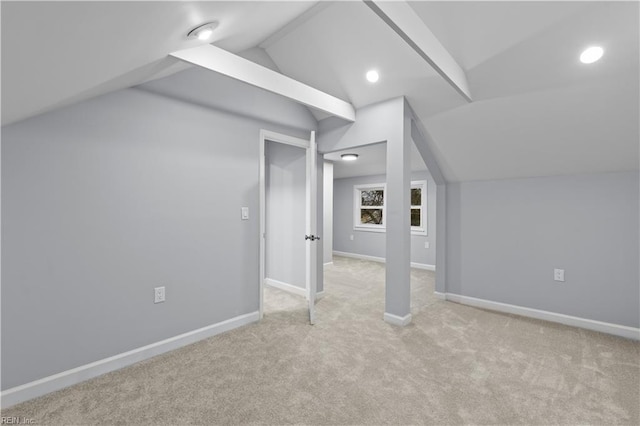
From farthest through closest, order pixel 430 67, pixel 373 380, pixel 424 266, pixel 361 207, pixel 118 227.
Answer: pixel 361 207 → pixel 424 266 → pixel 430 67 → pixel 118 227 → pixel 373 380

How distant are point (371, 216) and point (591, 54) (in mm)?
5274

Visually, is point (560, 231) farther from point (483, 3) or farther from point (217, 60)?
point (217, 60)

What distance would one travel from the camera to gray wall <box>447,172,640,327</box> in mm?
2836

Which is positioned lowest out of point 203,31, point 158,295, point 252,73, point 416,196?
point 158,295

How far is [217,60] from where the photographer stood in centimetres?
208

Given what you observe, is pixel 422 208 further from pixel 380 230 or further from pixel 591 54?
pixel 591 54

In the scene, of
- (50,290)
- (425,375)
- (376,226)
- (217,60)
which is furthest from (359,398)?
(376,226)

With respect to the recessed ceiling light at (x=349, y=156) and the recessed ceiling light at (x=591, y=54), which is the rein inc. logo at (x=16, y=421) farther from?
the recessed ceiling light at (x=349, y=156)

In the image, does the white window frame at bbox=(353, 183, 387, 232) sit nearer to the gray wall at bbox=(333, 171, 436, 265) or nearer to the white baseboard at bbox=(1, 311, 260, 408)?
the gray wall at bbox=(333, 171, 436, 265)

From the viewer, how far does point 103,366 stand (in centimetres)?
214

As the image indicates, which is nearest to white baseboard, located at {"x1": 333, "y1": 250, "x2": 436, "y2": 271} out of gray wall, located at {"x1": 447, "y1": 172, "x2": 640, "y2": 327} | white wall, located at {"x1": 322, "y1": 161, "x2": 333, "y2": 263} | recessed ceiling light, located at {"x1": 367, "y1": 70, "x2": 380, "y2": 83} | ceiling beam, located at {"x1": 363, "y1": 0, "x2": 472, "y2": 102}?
white wall, located at {"x1": 322, "y1": 161, "x2": 333, "y2": 263}

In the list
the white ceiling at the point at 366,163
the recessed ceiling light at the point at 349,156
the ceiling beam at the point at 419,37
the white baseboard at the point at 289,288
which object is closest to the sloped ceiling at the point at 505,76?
the ceiling beam at the point at 419,37

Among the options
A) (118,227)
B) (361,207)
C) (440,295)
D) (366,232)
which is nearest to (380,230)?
(366,232)

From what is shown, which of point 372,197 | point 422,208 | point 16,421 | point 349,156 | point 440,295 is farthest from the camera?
point 372,197
